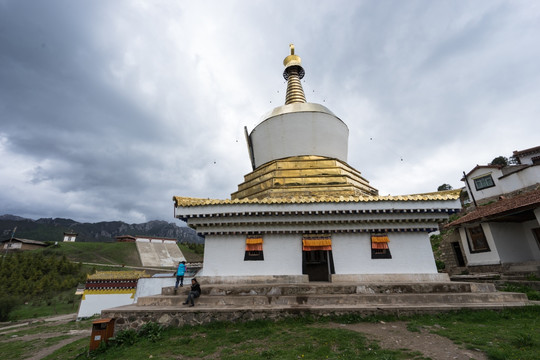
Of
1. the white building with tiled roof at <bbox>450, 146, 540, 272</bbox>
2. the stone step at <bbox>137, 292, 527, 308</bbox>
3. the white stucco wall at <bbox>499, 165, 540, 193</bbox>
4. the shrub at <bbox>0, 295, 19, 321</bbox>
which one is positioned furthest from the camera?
the white stucco wall at <bbox>499, 165, 540, 193</bbox>

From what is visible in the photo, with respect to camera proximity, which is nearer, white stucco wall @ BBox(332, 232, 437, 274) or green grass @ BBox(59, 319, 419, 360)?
green grass @ BBox(59, 319, 419, 360)

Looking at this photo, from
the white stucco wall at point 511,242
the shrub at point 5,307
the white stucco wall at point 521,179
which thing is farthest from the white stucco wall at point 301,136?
the white stucco wall at point 521,179

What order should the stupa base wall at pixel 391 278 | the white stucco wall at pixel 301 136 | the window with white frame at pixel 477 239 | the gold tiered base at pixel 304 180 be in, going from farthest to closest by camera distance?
the window with white frame at pixel 477 239 < the white stucco wall at pixel 301 136 < the gold tiered base at pixel 304 180 < the stupa base wall at pixel 391 278

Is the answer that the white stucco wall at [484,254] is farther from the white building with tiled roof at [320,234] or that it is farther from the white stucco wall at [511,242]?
the white building with tiled roof at [320,234]

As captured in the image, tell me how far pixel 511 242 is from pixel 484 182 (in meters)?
15.3

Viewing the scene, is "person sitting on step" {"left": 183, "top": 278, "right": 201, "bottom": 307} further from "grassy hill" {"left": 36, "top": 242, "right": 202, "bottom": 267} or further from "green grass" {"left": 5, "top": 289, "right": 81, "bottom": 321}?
"grassy hill" {"left": 36, "top": 242, "right": 202, "bottom": 267}

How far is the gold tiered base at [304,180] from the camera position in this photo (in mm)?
10102

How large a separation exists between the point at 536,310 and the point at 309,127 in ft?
30.8

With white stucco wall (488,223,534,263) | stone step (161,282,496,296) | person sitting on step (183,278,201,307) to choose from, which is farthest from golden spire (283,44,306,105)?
white stucco wall (488,223,534,263)

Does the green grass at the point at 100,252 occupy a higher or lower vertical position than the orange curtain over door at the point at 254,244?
higher

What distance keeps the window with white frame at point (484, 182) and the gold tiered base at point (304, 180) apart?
23305 mm

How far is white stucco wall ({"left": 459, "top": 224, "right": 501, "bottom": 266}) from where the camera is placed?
15111 millimetres

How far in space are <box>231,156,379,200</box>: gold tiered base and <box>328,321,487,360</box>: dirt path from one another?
4836 millimetres

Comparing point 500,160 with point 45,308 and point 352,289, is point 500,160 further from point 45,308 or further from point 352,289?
point 45,308
